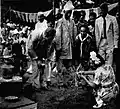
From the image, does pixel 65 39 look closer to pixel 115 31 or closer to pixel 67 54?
pixel 67 54

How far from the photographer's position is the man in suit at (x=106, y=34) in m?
5.68

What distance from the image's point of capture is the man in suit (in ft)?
18.6

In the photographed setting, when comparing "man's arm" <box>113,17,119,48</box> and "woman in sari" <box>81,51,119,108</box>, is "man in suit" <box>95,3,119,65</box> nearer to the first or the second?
"man's arm" <box>113,17,119,48</box>

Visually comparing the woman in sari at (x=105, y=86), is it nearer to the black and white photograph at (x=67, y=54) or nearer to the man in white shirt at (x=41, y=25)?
the black and white photograph at (x=67, y=54)

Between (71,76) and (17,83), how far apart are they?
59.6 inches

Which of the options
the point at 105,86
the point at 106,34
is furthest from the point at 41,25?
the point at 105,86

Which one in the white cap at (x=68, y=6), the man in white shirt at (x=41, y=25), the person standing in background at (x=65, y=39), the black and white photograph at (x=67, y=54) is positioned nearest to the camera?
the black and white photograph at (x=67, y=54)

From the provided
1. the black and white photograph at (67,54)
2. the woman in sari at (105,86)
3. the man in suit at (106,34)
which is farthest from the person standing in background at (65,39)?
the woman in sari at (105,86)

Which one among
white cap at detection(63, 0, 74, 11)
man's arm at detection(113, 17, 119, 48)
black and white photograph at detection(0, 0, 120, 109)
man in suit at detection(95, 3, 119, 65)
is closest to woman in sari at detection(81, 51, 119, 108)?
black and white photograph at detection(0, 0, 120, 109)

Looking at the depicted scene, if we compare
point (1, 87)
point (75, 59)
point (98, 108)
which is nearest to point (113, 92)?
point (98, 108)

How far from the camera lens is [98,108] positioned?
15.1 ft

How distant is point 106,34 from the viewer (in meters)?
5.70

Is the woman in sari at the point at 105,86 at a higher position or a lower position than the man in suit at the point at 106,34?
lower

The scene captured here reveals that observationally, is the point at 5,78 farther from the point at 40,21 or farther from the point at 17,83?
the point at 40,21
